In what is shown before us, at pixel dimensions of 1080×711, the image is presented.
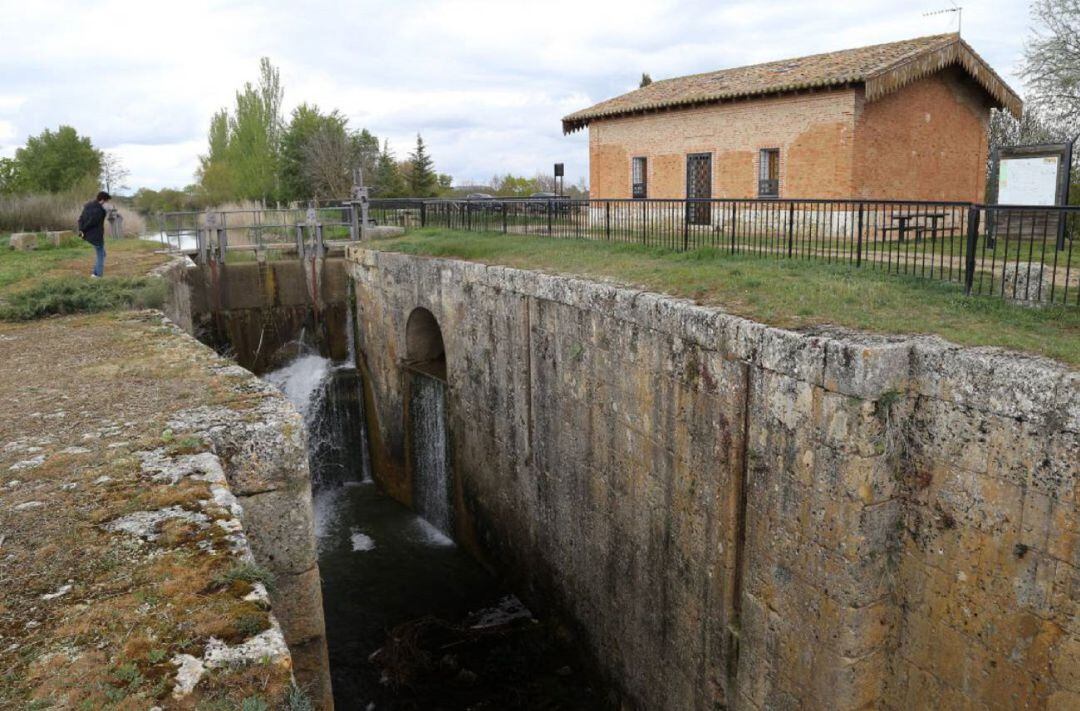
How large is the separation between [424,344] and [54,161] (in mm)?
31060

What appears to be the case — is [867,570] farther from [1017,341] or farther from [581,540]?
[581,540]

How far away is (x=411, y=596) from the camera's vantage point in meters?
12.3

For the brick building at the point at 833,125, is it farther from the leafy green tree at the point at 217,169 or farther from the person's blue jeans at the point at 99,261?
the leafy green tree at the point at 217,169

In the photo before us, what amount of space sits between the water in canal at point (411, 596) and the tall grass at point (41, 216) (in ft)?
37.5

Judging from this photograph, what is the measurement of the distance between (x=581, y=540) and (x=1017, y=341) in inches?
216

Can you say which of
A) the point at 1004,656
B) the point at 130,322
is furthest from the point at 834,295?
the point at 130,322

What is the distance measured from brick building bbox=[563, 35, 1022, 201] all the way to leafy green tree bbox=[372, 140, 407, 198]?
21.9m

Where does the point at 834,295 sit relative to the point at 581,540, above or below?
above

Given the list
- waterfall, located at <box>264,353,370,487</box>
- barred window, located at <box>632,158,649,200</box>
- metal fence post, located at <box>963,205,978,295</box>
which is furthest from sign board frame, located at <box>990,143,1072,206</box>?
waterfall, located at <box>264,353,370,487</box>

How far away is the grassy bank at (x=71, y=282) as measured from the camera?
9.46 meters

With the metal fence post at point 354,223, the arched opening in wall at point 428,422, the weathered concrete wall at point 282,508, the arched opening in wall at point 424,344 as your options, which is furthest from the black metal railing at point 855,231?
the weathered concrete wall at point 282,508

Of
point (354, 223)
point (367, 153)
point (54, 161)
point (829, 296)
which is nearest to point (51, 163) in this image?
point (54, 161)

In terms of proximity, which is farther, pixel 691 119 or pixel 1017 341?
pixel 691 119

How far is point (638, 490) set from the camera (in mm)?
8594
